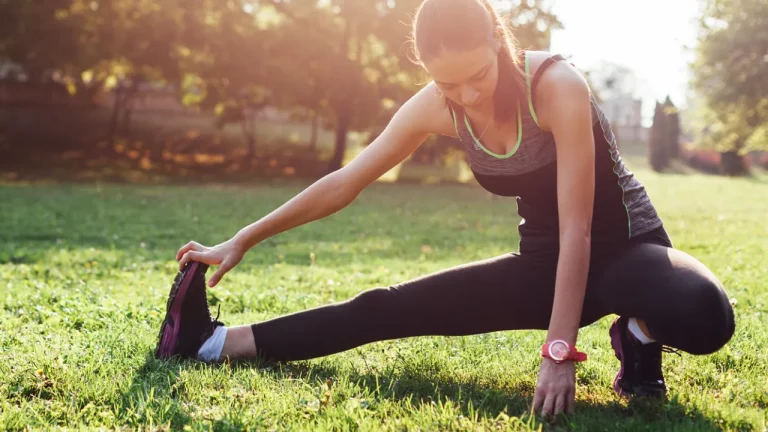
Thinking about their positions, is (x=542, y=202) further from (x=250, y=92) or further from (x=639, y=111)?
(x=639, y=111)

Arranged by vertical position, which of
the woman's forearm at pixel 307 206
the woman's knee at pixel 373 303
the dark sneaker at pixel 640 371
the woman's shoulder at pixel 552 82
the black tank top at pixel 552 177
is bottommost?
the dark sneaker at pixel 640 371

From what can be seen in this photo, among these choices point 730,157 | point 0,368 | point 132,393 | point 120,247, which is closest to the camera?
point 132,393

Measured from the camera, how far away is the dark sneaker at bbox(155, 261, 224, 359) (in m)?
3.37

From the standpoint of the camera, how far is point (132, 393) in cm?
291

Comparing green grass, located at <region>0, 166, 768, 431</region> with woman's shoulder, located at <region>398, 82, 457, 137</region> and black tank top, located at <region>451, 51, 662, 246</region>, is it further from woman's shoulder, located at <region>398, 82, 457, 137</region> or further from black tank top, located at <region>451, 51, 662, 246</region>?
woman's shoulder, located at <region>398, 82, 457, 137</region>

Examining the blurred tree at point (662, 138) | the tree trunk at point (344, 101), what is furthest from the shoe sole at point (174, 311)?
the blurred tree at point (662, 138)

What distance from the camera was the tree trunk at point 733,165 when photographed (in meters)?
42.5

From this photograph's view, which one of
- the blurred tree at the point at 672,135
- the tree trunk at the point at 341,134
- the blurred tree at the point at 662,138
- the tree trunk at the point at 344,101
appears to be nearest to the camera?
the tree trunk at the point at 344,101

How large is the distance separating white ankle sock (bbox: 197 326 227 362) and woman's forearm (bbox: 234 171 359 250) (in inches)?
18.3

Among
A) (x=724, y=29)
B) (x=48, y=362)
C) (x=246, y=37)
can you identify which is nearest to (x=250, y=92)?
(x=246, y=37)

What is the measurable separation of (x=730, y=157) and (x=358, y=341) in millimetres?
44668

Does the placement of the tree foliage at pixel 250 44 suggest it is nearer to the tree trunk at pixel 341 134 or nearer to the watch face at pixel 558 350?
the tree trunk at pixel 341 134

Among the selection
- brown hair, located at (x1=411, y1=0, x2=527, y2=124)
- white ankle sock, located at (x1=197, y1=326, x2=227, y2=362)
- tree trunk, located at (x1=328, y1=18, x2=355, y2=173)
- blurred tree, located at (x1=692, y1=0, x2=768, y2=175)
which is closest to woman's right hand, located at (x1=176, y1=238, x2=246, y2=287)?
white ankle sock, located at (x1=197, y1=326, x2=227, y2=362)

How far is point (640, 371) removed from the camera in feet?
9.78
